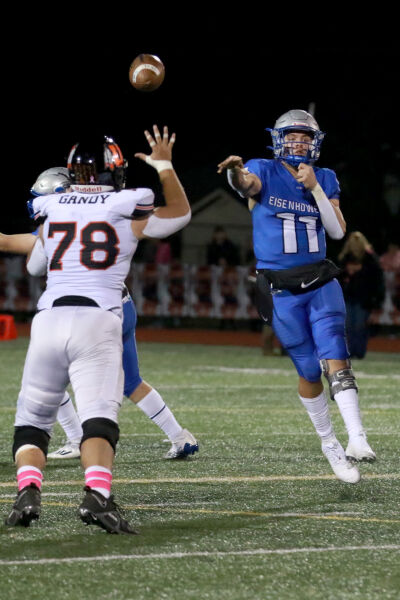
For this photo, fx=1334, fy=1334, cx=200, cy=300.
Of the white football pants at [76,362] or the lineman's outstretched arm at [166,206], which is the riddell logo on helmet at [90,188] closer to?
the lineman's outstretched arm at [166,206]

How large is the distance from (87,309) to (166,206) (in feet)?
1.78

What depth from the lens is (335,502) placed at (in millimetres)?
6352

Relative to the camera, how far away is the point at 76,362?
18.1 feet

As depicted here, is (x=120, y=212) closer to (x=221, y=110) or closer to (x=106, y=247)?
(x=106, y=247)

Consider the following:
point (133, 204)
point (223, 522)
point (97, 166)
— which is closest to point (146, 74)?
point (97, 166)

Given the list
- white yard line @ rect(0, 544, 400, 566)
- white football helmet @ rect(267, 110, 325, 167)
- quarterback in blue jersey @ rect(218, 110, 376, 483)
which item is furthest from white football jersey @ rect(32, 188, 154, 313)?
white football helmet @ rect(267, 110, 325, 167)

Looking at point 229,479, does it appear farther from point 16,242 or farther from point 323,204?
point 16,242

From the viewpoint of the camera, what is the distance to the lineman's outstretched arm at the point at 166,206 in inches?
219

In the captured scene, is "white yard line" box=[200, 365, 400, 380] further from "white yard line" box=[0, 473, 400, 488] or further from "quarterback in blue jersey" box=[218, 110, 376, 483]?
"white yard line" box=[0, 473, 400, 488]

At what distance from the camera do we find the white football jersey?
561 cm

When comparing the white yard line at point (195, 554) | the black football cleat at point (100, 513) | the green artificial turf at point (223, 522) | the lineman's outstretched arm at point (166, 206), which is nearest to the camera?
the green artificial turf at point (223, 522)

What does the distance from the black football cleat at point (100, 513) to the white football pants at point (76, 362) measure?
13.3 inches

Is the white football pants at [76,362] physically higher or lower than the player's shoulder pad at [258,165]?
lower

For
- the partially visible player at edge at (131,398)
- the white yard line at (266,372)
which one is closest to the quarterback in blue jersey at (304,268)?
the partially visible player at edge at (131,398)
